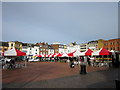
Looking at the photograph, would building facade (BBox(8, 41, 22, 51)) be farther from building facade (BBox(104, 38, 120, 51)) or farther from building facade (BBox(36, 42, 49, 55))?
building facade (BBox(104, 38, 120, 51))

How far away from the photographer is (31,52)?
237 ft

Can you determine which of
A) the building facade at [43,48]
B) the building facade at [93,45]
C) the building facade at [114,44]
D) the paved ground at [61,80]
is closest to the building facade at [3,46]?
the building facade at [43,48]

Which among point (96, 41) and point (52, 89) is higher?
point (96, 41)

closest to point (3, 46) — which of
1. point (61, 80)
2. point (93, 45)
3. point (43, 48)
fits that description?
point (43, 48)

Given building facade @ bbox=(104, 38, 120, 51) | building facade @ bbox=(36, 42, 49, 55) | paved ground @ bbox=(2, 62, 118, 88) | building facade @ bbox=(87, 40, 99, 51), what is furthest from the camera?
building facade @ bbox=(36, 42, 49, 55)

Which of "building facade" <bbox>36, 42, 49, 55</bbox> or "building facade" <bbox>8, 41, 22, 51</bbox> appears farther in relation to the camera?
"building facade" <bbox>36, 42, 49, 55</bbox>

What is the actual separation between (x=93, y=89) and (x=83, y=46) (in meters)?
76.7

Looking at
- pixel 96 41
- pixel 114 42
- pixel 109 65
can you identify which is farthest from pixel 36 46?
pixel 109 65

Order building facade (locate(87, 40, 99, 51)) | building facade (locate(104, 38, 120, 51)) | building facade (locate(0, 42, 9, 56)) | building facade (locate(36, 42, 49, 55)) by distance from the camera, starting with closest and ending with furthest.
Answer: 1. building facade (locate(104, 38, 120, 51))
2. building facade (locate(0, 42, 9, 56))
3. building facade (locate(87, 40, 99, 51))
4. building facade (locate(36, 42, 49, 55))

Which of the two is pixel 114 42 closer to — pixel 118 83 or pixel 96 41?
pixel 96 41

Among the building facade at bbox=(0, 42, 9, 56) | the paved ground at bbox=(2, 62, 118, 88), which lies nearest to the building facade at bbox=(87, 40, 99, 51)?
the building facade at bbox=(0, 42, 9, 56)

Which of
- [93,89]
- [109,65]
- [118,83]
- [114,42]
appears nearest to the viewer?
[118,83]

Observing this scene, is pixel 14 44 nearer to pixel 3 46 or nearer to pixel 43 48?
pixel 3 46

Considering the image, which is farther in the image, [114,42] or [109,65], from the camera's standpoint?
[114,42]
